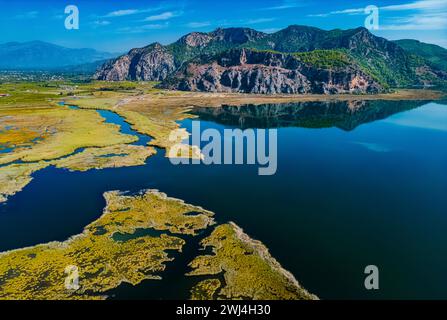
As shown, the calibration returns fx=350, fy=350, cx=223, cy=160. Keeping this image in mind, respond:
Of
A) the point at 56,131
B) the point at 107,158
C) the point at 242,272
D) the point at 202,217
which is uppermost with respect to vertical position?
the point at 56,131

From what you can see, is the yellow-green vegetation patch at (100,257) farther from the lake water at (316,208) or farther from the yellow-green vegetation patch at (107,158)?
the yellow-green vegetation patch at (107,158)

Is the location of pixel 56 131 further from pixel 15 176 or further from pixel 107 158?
pixel 15 176

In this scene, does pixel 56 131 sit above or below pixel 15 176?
above

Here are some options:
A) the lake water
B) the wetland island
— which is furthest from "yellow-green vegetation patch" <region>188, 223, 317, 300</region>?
the lake water

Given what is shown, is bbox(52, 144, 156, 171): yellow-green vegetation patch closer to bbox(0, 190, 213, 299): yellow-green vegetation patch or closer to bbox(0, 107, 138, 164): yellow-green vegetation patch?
bbox(0, 107, 138, 164): yellow-green vegetation patch

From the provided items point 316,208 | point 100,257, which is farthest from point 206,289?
point 316,208
